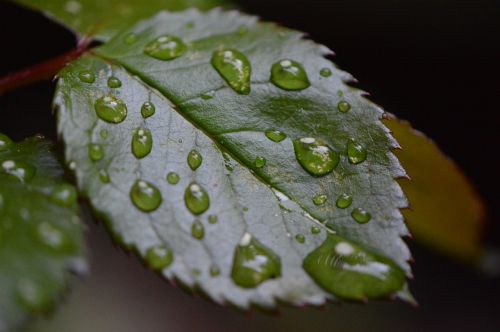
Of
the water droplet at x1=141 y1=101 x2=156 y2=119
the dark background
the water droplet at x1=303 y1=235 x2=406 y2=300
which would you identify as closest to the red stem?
the water droplet at x1=141 y1=101 x2=156 y2=119

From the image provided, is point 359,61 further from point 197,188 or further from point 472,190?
point 197,188

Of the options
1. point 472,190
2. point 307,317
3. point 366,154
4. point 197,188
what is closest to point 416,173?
point 472,190

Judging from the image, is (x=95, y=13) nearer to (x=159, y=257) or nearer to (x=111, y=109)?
(x=111, y=109)

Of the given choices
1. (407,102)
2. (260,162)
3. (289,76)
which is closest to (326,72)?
(289,76)

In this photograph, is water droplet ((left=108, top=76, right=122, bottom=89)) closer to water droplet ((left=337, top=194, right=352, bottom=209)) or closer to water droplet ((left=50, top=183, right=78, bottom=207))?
water droplet ((left=50, top=183, right=78, bottom=207))

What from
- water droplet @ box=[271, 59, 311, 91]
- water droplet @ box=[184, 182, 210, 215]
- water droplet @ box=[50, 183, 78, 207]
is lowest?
water droplet @ box=[50, 183, 78, 207]

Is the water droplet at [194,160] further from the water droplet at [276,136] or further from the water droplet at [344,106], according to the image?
the water droplet at [344,106]

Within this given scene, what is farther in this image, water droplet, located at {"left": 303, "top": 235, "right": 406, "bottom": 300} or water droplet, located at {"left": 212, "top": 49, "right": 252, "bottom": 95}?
water droplet, located at {"left": 212, "top": 49, "right": 252, "bottom": 95}
